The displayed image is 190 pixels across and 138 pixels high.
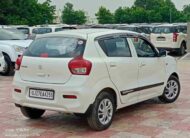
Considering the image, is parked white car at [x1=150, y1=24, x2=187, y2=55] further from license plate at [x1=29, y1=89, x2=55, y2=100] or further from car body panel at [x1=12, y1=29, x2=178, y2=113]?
license plate at [x1=29, y1=89, x2=55, y2=100]

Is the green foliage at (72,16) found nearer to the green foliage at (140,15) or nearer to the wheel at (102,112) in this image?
the green foliage at (140,15)

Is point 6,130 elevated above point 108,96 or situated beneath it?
situated beneath

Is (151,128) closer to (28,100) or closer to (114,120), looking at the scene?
(114,120)

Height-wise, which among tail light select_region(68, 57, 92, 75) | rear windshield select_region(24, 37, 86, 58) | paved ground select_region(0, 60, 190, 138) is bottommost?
paved ground select_region(0, 60, 190, 138)

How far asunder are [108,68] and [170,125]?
1.38m

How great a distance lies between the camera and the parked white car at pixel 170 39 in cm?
2088

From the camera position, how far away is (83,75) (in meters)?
6.14

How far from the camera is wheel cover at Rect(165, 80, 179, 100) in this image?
8.45 meters

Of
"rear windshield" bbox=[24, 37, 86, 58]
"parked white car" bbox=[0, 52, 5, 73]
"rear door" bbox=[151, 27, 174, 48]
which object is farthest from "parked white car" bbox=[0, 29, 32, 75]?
"rear door" bbox=[151, 27, 174, 48]

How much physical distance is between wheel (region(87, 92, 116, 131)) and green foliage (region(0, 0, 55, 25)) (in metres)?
39.0

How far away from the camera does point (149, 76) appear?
7625mm

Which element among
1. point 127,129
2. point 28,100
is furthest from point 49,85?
point 127,129

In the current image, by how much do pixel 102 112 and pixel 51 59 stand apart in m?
1.14

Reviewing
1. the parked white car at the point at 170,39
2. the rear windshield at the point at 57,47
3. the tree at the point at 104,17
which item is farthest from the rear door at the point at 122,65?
the tree at the point at 104,17
